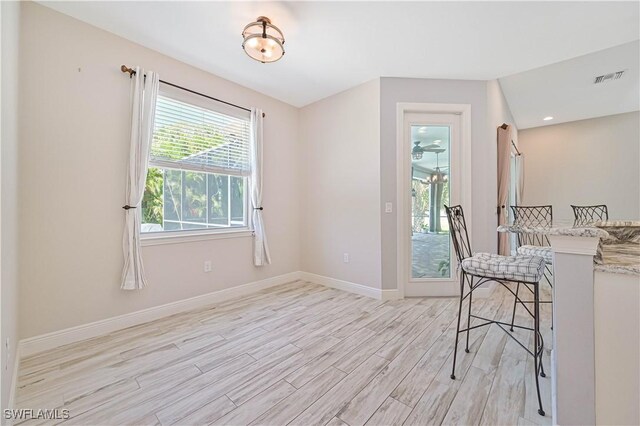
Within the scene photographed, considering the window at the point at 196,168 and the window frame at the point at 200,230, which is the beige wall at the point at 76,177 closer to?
the window frame at the point at 200,230

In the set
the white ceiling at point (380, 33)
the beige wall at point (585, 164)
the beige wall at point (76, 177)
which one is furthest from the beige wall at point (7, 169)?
the beige wall at point (585, 164)

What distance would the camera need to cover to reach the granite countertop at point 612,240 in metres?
1.03

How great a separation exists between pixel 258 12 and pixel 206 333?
2776 millimetres

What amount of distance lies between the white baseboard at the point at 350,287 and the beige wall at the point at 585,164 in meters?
4.86

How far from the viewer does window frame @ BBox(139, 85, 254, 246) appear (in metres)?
2.50

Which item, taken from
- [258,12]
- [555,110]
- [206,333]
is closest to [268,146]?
[258,12]

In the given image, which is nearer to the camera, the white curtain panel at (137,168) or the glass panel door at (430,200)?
the white curtain panel at (137,168)

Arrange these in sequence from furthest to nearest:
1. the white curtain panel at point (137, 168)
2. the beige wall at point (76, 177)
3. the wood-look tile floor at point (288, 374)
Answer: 1. the white curtain panel at point (137, 168)
2. the beige wall at point (76, 177)
3. the wood-look tile floor at point (288, 374)

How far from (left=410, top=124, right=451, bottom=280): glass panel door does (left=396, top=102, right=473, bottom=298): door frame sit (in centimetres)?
13

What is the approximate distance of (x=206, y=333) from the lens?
2191mm

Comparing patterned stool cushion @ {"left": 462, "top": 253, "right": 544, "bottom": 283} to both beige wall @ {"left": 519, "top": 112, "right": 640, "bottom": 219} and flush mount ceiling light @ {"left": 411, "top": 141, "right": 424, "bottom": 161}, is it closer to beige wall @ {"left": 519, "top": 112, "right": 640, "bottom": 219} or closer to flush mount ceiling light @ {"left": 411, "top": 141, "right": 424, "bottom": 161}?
flush mount ceiling light @ {"left": 411, "top": 141, "right": 424, "bottom": 161}

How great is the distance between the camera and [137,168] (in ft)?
7.56

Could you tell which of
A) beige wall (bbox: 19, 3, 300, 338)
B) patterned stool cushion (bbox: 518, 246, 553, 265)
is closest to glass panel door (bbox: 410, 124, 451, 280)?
patterned stool cushion (bbox: 518, 246, 553, 265)

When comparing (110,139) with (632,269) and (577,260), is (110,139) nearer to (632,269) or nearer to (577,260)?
(577,260)
